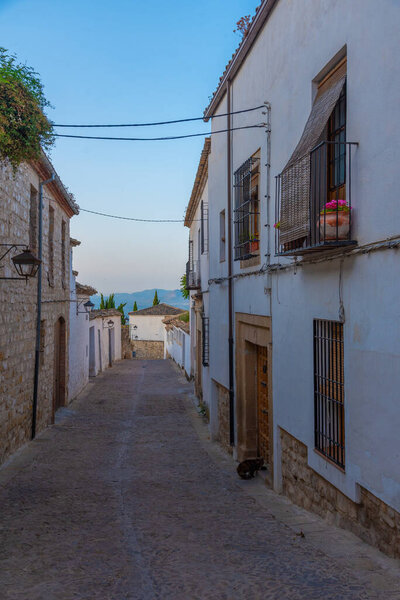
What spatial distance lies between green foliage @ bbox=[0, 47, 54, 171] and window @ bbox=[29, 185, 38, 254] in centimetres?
460

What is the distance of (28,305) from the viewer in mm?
10742

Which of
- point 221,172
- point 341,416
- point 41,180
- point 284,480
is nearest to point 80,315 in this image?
point 41,180

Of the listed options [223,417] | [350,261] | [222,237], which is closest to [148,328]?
[222,237]

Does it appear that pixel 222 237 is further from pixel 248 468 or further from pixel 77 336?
pixel 77 336

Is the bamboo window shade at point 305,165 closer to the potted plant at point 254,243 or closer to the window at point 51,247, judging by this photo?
the potted plant at point 254,243

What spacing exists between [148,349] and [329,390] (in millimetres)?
44624

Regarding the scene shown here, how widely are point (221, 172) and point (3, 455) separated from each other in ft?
22.5

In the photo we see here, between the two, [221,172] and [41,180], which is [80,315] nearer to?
[41,180]

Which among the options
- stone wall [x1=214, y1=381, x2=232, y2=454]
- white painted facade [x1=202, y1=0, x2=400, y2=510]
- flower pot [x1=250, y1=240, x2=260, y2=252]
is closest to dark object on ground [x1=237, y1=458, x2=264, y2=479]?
white painted facade [x1=202, y1=0, x2=400, y2=510]

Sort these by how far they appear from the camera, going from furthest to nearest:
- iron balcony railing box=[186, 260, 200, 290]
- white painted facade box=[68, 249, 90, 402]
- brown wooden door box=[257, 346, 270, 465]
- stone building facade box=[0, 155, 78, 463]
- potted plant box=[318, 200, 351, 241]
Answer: white painted facade box=[68, 249, 90, 402]
iron balcony railing box=[186, 260, 200, 290]
brown wooden door box=[257, 346, 270, 465]
stone building facade box=[0, 155, 78, 463]
potted plant box=[318, 200, 351, 241]

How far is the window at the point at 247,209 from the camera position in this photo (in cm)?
880

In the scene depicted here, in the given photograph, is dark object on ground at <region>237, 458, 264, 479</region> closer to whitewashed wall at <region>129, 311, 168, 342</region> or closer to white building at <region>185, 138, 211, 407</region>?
white building at <region>185, 138, 211, 407</region>

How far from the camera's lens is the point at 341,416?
5562 mm

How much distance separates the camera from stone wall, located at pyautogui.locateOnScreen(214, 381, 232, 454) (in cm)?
1115
